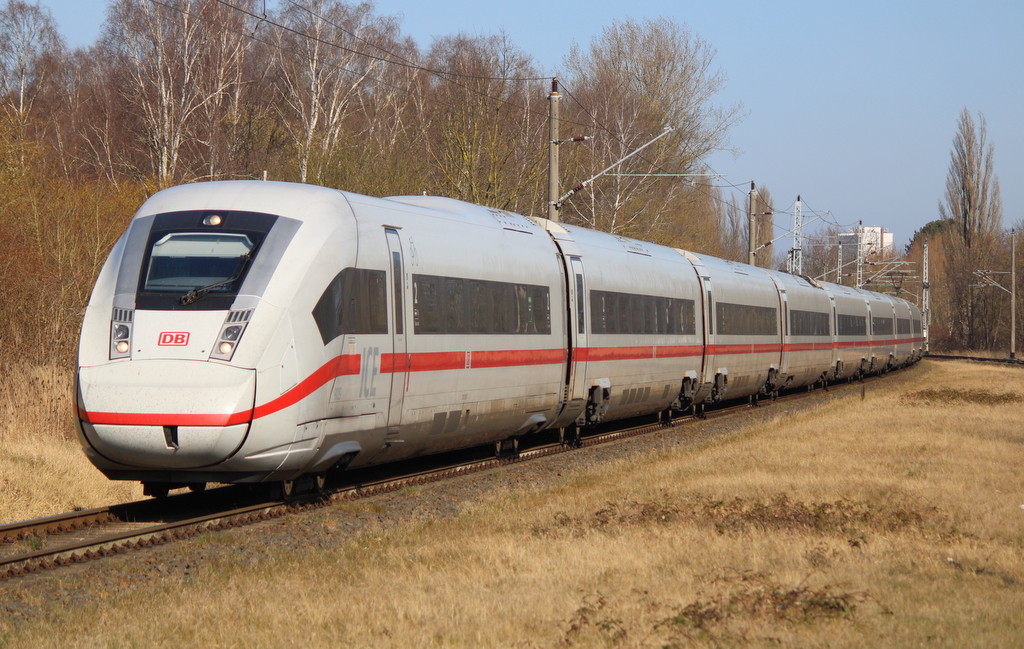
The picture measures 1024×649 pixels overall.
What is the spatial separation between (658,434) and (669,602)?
12985 millimetres

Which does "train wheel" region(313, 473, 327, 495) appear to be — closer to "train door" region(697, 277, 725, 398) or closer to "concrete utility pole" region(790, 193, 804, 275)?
"train door" region(697, 277, 725, 398)

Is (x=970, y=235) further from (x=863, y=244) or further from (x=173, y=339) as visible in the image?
(x=173, y=339)

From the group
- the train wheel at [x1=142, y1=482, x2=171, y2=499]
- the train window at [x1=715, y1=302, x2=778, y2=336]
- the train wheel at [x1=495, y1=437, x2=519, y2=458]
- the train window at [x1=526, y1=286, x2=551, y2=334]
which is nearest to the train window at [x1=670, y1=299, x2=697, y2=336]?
the train window at [x1=715, y1=302, x2=778, y2=336]

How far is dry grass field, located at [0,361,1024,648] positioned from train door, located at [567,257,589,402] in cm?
317

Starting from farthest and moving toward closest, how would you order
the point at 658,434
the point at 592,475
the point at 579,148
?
1. the point at 579,148
2. the point at 658,434
3. the point at 592,475

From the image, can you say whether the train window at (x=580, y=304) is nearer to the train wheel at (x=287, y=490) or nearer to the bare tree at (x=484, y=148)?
the train wheel at (x=287, y=490)

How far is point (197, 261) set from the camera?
1010 centimetres

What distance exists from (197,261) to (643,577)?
509 cm

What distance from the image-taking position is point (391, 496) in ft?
39.7

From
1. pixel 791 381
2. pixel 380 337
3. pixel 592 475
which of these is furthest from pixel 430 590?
pixel 791 381

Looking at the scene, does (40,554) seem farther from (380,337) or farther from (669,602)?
(669,602)

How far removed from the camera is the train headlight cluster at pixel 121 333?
9.65 metres

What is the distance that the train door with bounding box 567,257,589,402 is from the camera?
16.3 m

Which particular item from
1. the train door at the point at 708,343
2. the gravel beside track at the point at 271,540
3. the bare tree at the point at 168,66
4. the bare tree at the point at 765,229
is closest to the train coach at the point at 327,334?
the gravel beside track at the point at 271,540
